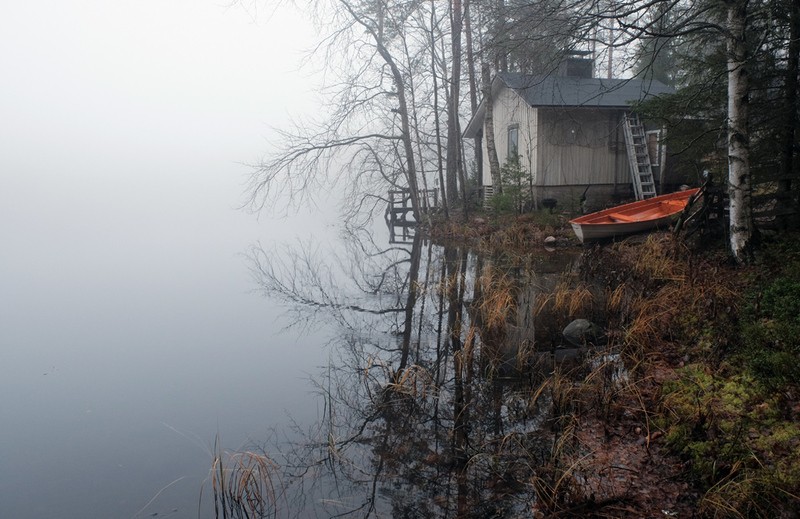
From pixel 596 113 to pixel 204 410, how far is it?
49.1ft

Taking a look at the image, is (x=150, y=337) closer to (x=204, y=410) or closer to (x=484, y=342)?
(x=204, y=410)

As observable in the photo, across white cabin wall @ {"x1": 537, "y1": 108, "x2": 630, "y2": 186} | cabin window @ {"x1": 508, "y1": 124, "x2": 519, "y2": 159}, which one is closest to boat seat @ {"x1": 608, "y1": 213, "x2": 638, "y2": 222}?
white cabin wall @ {"x1": 537, "y1": 108, "x2": 630, "y2": 186}

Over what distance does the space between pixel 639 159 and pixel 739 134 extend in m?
10.3

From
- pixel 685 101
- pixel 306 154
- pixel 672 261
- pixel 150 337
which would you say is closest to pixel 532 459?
pixel 672 261

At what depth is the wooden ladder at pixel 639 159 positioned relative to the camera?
1692 cm

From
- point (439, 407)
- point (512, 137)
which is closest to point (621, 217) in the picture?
point (512, 137)

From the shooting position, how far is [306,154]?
17.6 metres

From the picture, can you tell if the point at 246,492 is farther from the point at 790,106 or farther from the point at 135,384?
the point at 790,106

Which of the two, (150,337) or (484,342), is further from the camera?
(150,337)

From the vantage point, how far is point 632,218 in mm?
13047

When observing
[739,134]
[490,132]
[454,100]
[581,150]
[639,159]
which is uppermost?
[454,100]

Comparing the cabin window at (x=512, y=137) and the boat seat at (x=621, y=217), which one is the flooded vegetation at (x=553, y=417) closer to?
the boat seat at (x=621, y=217)

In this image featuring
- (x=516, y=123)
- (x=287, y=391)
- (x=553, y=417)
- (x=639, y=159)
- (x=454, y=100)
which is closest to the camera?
(x=553, y=417)

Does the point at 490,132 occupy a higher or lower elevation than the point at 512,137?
higher
